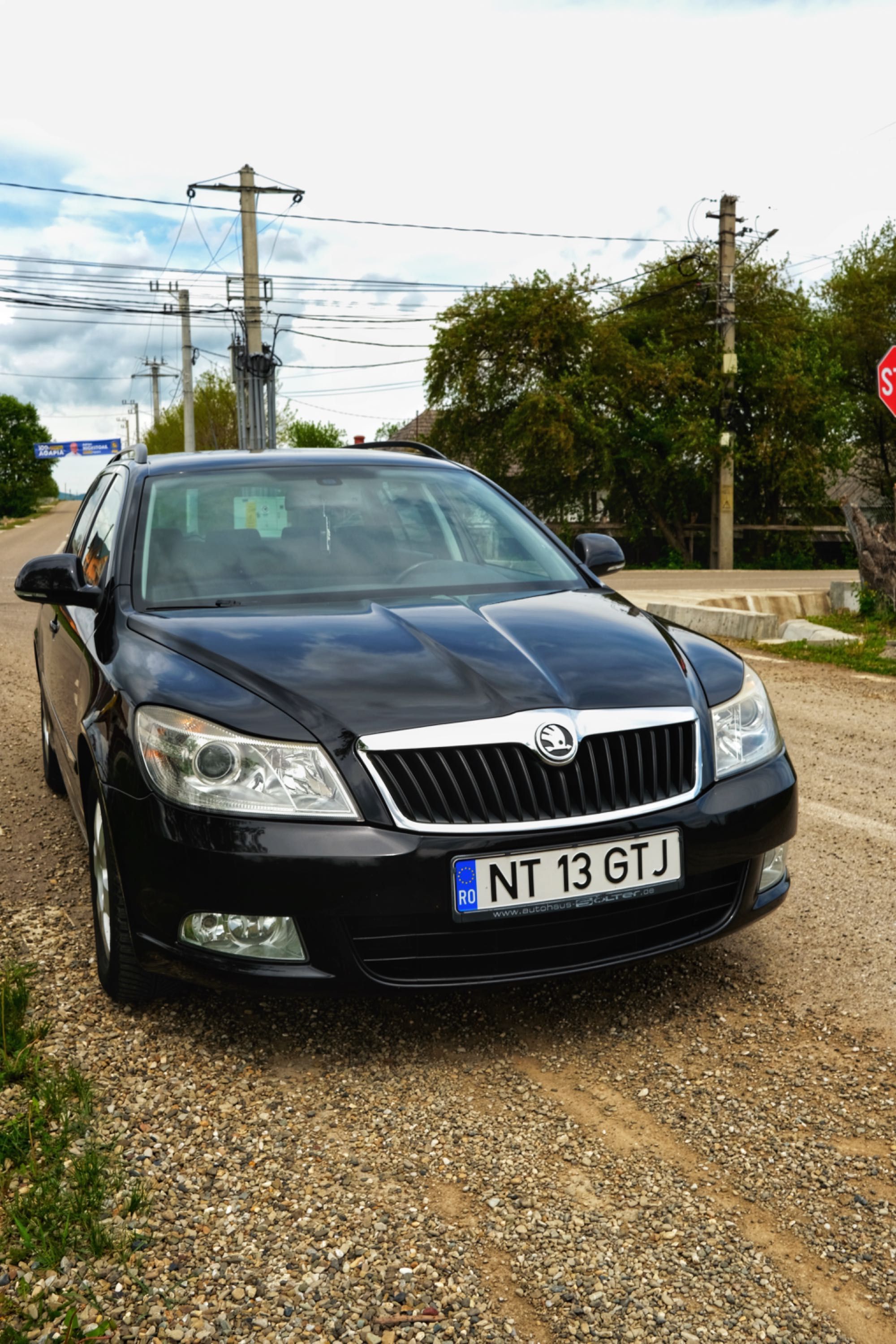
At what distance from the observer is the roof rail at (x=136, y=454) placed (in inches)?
183

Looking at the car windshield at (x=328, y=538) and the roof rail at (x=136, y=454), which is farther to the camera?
the roof rail at (x=136, y=454)

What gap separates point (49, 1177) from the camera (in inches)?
94.7

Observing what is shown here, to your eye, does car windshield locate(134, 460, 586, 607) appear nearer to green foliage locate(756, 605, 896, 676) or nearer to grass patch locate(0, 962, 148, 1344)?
grass patch locate(0, 962, 148, 1344)

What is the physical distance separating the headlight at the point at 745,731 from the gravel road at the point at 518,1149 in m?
0.68

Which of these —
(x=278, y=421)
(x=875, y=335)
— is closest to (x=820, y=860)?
(x=875, y=335)

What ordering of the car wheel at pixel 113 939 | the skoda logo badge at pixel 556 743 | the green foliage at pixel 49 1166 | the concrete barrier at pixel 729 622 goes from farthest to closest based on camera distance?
1. the concrete barrier at pixel 729 622
2. the car wheel at pixel 113 939
3. the skoda logo badge at pixel 556 743
4. the green foliage at pixel 49 1166

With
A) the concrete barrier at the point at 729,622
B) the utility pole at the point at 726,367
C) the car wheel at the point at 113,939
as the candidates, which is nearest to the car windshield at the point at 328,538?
the car wheel at the point at 113,939

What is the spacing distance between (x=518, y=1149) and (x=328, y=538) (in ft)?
7.06

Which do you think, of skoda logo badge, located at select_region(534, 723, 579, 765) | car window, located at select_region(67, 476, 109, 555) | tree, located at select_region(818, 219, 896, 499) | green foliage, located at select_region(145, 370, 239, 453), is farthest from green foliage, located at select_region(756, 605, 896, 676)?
green foliage, located at select_region(145, 370, 239, 453)

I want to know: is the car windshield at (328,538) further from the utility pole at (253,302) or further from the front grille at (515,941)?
the utility pole at (253,302)

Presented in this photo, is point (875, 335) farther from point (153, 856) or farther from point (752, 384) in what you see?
point (153, 856)

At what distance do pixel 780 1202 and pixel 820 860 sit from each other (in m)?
2.38

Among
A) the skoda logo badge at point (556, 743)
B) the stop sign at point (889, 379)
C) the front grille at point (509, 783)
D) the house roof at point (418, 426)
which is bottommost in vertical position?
the front grille at point (509, 783)

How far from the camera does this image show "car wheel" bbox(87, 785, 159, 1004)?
3076 mm
